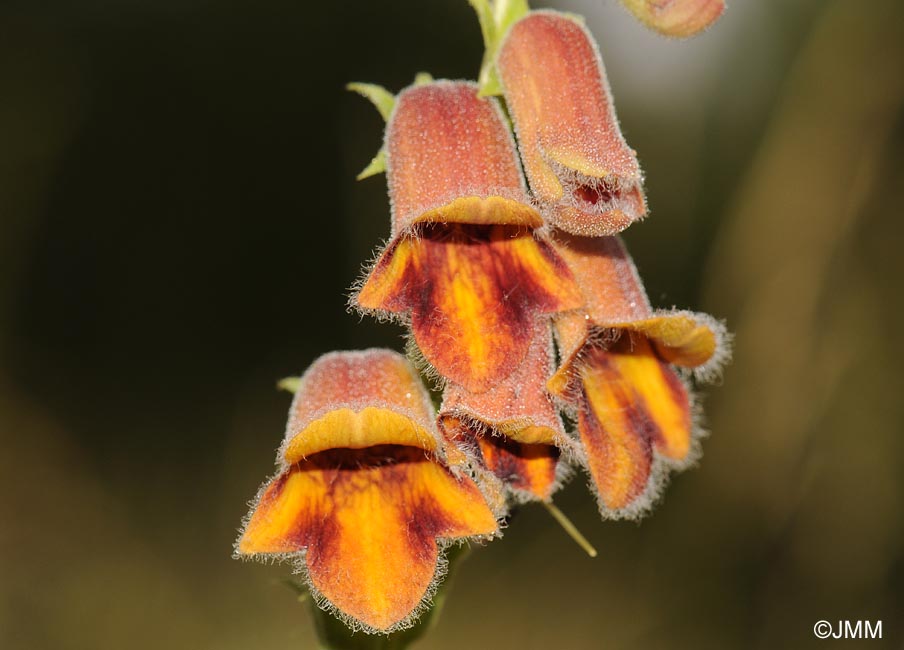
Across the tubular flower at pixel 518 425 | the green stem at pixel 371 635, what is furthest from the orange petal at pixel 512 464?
the green stem at pixel 371 635

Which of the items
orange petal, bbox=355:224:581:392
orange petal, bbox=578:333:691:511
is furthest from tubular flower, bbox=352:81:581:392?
orange petal, bbox=578:333:691:511

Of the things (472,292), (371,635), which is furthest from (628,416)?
(371,635)

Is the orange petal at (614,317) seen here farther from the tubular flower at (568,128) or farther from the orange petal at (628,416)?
the tubular flower at (568,128)

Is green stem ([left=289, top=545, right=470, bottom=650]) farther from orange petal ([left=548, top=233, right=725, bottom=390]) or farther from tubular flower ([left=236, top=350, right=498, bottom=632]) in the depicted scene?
orange petal ([left=548, top=233, right=725, bottom=390])

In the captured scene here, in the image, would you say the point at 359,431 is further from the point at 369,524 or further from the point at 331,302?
the point at 331,302

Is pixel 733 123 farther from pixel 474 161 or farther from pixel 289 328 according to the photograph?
pixel 474 161

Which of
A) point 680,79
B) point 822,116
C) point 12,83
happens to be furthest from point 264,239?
point 822,116
